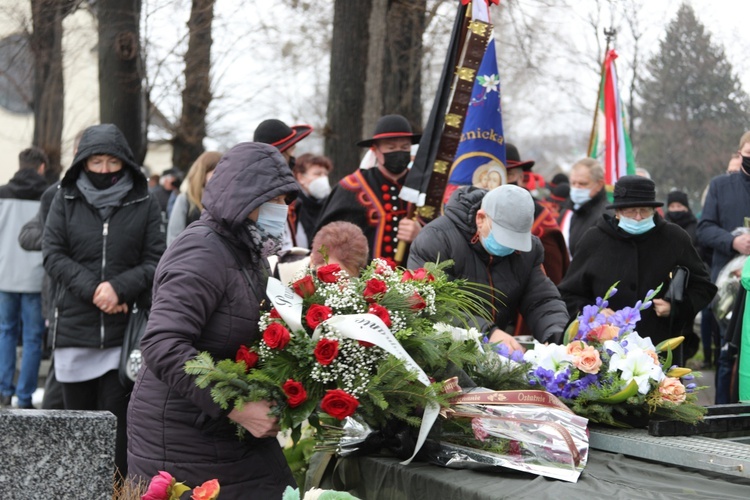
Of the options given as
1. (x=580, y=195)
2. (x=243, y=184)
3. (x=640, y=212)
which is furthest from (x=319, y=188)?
(x=243, y=184)

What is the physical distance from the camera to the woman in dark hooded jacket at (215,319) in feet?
11.2

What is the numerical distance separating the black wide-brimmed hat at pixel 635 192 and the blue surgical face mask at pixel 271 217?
9.41 feet

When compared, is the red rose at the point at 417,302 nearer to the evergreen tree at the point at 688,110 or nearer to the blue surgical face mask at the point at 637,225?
the blue surgical face mask at the point at 637,225

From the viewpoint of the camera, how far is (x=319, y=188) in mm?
8922

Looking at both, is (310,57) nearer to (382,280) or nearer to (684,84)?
(684,84)

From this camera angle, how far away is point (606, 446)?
12.3ft

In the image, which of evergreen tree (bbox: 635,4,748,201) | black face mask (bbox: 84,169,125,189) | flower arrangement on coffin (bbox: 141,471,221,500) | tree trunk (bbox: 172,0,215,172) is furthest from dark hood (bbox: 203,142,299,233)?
evergreen tree (bbox: 635,4,748,201)

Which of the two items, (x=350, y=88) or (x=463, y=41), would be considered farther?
(x=350, y=88)

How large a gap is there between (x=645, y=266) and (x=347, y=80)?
16.3 ft

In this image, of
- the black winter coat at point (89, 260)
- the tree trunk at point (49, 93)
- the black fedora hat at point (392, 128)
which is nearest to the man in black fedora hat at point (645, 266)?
the black fedora hat at point (392, 128)

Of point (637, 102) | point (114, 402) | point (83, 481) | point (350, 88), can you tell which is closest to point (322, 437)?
point (83, 481)

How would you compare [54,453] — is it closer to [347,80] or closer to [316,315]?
[316,315]

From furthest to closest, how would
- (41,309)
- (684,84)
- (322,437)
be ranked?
(684,84)
(41,309)
(322,437)

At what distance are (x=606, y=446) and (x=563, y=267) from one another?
399 centimetres
